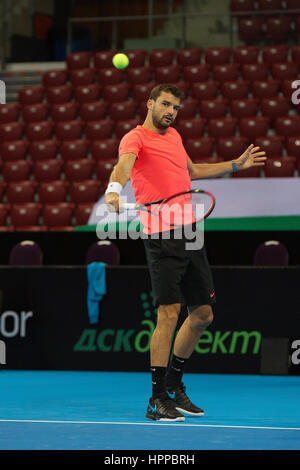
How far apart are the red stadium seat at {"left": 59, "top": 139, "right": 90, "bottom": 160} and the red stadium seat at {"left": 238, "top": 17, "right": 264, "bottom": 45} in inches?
163

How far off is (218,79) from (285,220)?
4.20m

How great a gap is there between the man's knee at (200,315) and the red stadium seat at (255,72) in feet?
28.2

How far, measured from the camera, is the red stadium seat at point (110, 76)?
13.3 meters

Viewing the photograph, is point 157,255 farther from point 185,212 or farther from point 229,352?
point 229,352

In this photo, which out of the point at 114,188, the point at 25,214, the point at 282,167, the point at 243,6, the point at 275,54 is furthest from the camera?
the point at 243,6

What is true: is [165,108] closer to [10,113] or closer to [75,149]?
[75,149]

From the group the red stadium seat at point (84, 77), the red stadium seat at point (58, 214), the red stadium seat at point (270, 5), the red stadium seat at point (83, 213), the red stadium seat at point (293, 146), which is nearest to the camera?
the red stadium seat at point (83, 213)

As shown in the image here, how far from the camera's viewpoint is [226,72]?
1269 centimetres

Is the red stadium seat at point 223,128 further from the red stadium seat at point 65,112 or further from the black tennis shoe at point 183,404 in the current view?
the black tennis shoe at point 183,404

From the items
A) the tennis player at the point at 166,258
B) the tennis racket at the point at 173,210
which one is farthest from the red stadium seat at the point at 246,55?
the tennis racket at the point at 173,210

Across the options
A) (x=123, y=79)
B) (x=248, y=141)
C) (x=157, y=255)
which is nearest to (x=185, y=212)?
(x=157, y=255)

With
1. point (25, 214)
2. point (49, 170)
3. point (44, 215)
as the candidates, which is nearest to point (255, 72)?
point (49, 170)

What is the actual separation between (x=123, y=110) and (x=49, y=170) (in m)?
1.57

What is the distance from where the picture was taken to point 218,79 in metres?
12.8
